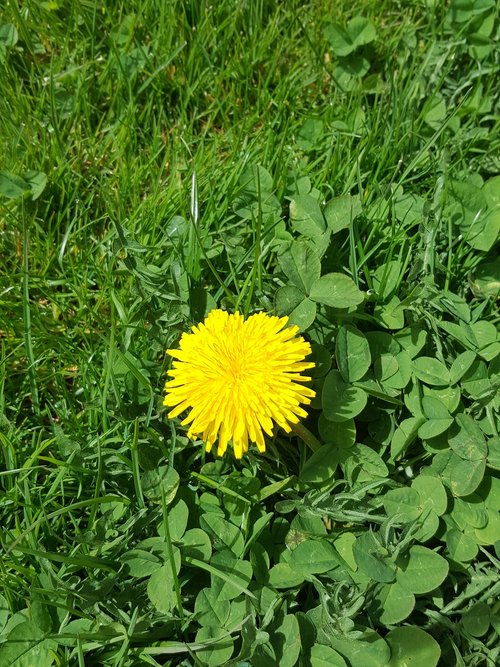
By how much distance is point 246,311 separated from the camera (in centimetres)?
194

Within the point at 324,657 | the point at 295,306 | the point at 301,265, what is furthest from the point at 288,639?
the point at 301,265

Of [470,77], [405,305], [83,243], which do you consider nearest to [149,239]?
[83,243]

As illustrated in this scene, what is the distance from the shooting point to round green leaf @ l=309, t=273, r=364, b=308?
1.85m

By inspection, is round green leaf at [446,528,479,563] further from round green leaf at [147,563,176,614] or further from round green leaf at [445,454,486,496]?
round green leaf at [147,563,176,614]

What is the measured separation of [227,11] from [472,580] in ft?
7.24

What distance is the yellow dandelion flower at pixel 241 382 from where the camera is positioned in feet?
5.19

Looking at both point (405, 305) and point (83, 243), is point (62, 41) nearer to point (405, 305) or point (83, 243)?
point (83, 243)

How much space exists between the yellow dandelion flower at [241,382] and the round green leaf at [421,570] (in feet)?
1.62

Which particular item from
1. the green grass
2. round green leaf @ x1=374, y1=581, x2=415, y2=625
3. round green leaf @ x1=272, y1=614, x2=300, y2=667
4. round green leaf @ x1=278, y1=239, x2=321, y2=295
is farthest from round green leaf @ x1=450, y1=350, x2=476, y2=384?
round green leaf @ x1=272, y1=614, x2=300, y2=667

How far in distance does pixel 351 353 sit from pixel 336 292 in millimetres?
177

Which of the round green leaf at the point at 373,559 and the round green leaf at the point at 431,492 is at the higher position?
the round green leaf at the point at 431,492

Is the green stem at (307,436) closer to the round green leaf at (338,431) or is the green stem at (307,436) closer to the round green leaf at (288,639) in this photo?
the round green leaf at (338,431)

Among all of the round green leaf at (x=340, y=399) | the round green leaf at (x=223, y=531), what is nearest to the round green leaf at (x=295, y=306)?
the round green leaf at (x=340, y=399)

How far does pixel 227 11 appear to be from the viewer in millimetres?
2639
